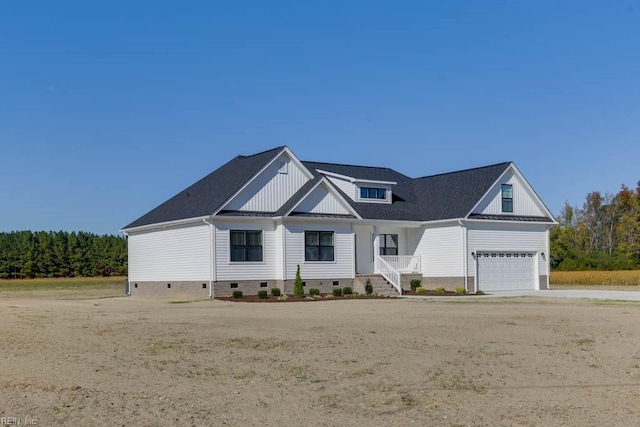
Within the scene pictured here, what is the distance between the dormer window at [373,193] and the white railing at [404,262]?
3.77 m

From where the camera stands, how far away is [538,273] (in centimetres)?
4153

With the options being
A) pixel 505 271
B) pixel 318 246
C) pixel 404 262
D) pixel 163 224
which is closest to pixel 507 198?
pixel 505 271

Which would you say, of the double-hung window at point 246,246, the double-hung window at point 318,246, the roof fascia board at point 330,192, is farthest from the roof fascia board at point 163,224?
the double-hung window at point 318,246

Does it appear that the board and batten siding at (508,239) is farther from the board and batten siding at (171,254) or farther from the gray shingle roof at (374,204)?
the board and batten siding at (171,254)

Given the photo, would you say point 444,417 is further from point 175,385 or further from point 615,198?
point 615,198

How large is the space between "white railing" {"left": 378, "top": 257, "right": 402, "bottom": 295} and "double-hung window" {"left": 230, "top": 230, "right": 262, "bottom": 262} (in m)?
6.79

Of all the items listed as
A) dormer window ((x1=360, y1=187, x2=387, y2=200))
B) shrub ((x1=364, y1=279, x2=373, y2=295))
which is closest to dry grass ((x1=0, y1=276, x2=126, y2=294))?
dormer window ((x1=360, y1=187, x2=387, y2=200))

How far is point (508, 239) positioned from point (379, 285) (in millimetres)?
8613

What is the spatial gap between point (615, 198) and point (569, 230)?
31.8 feet

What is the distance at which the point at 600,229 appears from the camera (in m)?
94.2

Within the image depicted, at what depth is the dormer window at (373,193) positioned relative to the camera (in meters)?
41.1

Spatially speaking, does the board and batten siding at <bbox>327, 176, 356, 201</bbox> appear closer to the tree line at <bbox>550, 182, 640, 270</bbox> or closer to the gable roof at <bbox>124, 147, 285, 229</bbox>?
the gable roof at <bbox>124, 147, 285, 229</bbox>

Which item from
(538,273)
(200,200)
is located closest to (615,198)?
(538,273)

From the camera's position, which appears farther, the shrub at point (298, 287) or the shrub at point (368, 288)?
the shrub at point (368, 288)
